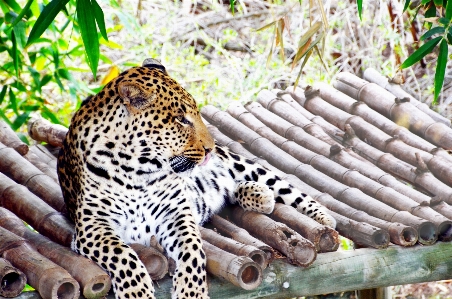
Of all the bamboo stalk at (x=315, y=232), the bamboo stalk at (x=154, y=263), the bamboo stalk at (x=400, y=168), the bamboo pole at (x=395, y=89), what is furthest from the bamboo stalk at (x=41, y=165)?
the bamboo pole at (x=395, y=89)

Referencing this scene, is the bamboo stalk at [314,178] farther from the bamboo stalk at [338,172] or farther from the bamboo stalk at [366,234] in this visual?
the bamboo stalk at [366,234]

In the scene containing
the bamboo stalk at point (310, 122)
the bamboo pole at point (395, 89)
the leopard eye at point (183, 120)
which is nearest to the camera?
the leopard eye at point (183, 120)

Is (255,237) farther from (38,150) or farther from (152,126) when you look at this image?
(38,150)

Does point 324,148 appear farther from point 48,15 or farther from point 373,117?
point 48,15

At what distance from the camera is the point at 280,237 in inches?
192

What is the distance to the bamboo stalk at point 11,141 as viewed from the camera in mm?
6355

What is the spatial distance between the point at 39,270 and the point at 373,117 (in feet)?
11.7

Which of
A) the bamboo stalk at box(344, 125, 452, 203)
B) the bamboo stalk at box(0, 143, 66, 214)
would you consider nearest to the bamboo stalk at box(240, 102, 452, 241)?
the bamboo stalk at box(344, 125, 452, 203)

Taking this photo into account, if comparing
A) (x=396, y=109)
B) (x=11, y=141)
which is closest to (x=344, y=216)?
(x=396, y=109)

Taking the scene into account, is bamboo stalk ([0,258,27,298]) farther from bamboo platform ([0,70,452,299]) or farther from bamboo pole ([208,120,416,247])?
bamboo pole ([208,120,416,247])

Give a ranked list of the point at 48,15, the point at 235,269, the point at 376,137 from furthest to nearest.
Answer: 1. the point at 376,137
2. the point at 235,269
3. the point at 48,15

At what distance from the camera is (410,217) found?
5125 millimetres

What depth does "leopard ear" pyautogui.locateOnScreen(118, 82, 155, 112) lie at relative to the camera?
4625mm

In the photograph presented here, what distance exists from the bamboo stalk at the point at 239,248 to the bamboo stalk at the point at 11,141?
6.68ft
